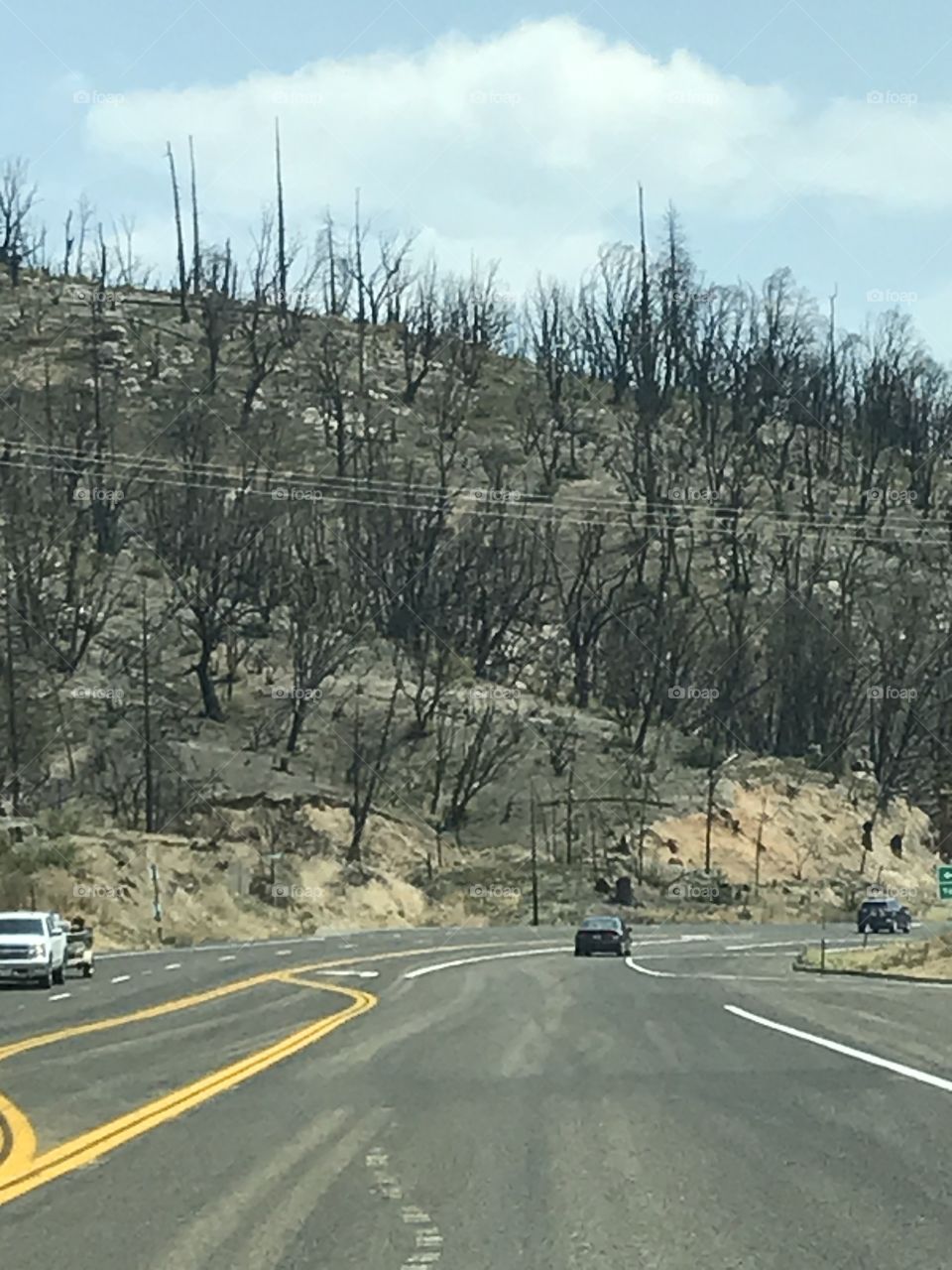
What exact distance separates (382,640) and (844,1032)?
81383mm

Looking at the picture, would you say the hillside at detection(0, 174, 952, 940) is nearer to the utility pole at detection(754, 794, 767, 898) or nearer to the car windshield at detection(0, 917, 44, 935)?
the utility pole at detection(754, 794, 767, 898)

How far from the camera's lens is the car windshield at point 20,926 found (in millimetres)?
38219

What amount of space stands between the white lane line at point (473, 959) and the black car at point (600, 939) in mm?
1221

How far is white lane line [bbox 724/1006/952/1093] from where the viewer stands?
15820mm

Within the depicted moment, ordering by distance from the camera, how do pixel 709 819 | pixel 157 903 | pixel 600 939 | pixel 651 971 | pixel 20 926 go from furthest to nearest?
pixel 709 819 → pixel 157 903 → pixel 600 939 → pixel 651 971 → pixel 20 926

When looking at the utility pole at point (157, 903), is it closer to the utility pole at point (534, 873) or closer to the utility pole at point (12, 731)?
the utility pole at point (12, 731)

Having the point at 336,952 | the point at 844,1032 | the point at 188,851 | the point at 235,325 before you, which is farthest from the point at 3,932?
the point at 235,325

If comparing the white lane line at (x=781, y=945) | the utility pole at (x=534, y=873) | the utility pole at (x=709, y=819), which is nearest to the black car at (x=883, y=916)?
the white lane line at (x=781, y=945)

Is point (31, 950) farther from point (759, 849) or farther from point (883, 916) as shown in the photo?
point (759, 849)

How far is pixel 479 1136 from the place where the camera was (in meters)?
12.9

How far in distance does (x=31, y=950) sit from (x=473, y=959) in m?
13.1

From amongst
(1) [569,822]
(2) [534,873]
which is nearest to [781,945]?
(2) [534,873]

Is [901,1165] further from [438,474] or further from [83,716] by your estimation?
[438,474]

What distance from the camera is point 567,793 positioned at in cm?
8869
